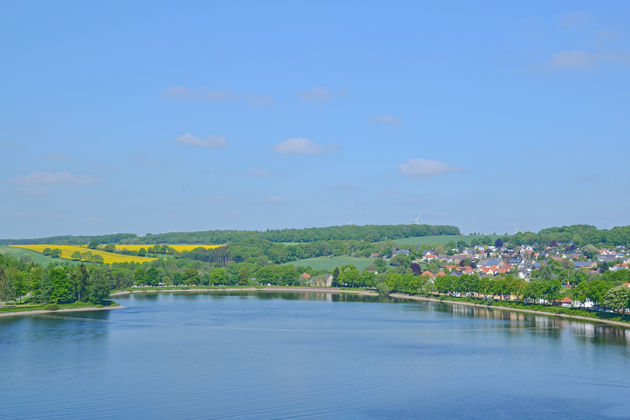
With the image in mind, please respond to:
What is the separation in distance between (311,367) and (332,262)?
82.3 metres

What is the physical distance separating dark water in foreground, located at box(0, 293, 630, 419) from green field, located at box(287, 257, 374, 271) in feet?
185

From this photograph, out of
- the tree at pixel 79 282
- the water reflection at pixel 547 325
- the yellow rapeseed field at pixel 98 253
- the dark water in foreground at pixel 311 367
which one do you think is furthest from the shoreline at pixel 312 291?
the yellow rapeseed field at pixel 98 253

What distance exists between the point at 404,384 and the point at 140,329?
21.8m

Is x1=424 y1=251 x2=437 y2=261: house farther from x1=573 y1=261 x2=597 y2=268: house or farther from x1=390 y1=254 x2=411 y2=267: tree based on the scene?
x1=573 y1=261 x2=597 y2=268: house

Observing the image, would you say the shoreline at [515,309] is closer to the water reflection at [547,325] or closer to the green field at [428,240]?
the water reflection at [547,325]

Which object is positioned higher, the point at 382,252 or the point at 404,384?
the point at 382,252

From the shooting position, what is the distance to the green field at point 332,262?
107 m

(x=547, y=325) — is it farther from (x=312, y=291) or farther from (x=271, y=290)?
(x=271, y=290)

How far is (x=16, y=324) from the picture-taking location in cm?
4503

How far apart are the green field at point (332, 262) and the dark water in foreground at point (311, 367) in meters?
56.3

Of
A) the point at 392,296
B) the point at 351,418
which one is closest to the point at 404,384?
the point at 351,418

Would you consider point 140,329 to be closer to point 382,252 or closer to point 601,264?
point 601,264

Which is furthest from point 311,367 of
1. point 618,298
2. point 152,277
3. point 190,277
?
point 190,277

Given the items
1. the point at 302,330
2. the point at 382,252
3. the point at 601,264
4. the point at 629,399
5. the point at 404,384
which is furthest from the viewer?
the point at 382,252
